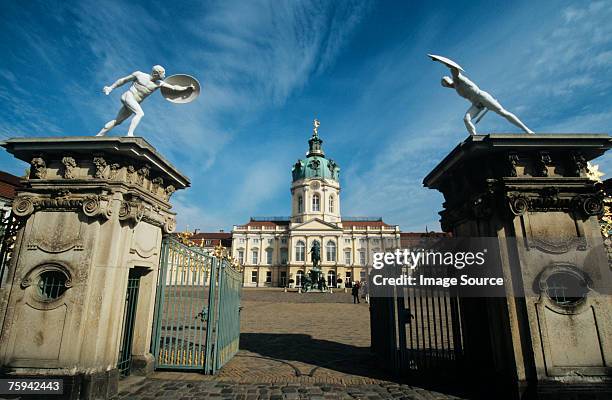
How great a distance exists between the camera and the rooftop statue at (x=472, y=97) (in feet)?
16.9

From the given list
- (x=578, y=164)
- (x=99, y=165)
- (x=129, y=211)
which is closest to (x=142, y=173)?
(x=99, y=165)

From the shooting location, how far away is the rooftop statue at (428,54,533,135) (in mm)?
5152

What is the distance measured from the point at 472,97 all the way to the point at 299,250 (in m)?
53.0

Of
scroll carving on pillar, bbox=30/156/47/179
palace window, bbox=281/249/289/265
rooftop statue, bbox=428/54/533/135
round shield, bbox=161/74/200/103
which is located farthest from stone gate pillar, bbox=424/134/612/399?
palace window, bbox=281/249/289/265

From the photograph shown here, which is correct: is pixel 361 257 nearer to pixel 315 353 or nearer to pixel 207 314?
pixel 315 353

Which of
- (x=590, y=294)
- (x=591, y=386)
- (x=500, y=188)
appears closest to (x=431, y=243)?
(x=500, y=188)

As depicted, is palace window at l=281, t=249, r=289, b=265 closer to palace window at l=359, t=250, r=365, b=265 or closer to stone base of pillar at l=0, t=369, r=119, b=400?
palace window at l=359, t=250, r=365, b=265

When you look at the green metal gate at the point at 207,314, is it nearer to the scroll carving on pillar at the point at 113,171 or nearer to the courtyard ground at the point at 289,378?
the courtyard ground at the point at 289,378

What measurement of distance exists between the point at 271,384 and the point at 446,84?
5846mm

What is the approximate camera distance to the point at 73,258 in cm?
462

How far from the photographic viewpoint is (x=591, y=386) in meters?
4.08

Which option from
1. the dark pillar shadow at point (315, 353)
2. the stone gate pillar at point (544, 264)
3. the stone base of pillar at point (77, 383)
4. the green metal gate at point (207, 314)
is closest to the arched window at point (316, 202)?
the dark pillar shadow at point (315, 353)

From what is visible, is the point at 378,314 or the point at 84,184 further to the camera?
the point at 378,314

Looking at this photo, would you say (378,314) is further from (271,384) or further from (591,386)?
(591,386)
